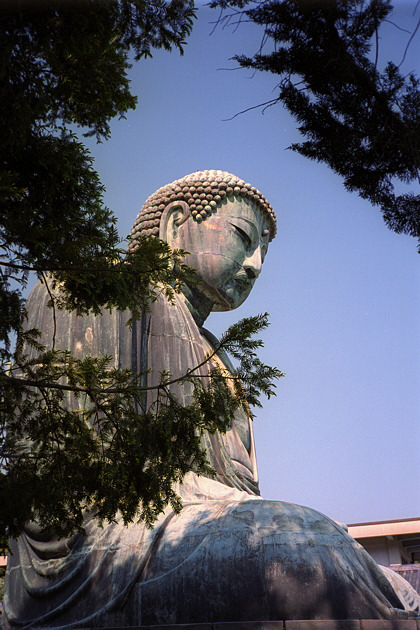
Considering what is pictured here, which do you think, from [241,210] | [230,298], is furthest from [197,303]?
[241,210]

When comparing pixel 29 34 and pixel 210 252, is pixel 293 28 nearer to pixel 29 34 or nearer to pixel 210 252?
pixel 29 34

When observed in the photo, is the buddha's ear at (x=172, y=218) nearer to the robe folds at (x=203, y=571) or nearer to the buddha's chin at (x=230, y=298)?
the buddha's chin at (x=230, y=298)

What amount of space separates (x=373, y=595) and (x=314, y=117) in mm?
2556

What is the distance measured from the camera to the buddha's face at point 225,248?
19.6 ft

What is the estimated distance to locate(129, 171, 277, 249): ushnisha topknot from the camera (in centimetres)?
612

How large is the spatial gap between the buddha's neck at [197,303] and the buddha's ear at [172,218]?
0.46 meters

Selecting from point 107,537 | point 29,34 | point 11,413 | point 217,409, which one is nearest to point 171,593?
point 107,537

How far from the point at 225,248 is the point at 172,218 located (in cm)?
57

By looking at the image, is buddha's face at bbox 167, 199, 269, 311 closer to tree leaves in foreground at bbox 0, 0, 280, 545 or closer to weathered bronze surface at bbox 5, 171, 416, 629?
weathered bronze surface at bbox 5, 171, 416, 629

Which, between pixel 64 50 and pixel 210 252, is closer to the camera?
pixel 64 50

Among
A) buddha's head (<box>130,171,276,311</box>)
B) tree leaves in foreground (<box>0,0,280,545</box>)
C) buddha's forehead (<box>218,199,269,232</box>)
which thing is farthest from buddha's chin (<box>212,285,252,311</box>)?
tree leaves in foreground (<box>0,0,280,545</box>)

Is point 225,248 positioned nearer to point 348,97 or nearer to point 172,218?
point 172,218

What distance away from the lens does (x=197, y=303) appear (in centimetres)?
614

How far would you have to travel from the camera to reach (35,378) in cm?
335
